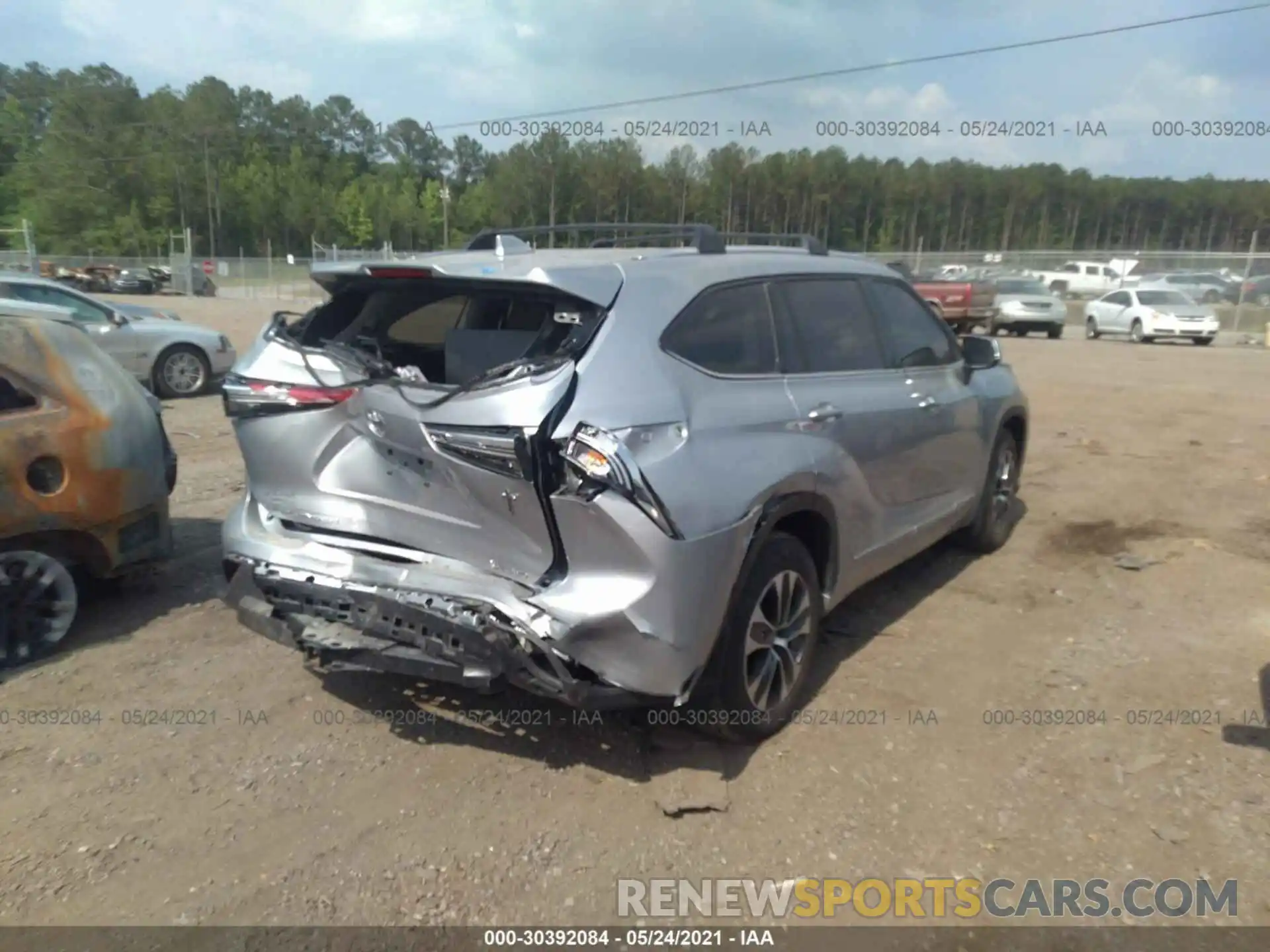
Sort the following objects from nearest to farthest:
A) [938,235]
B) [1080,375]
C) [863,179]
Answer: [1080,375] → [863,179] → [938,235]

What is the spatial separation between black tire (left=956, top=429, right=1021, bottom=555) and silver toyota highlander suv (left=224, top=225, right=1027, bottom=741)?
1.70m

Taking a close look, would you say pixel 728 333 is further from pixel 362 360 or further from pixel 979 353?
pixel 979 353

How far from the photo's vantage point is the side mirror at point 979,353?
18.5 ft

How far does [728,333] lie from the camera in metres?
3.69

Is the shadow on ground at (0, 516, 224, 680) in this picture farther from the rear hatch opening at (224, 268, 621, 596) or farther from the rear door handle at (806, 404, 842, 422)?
the rear door handle at (806, 404, 842, 422)

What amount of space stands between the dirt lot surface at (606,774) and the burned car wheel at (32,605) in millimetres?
161

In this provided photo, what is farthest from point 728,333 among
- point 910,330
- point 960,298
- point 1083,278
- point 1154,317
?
point 1083,278

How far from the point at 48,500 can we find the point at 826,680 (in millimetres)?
3591

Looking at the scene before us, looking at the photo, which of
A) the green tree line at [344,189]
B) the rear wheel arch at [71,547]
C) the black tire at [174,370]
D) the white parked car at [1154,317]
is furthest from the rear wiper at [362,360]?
the green tree line at [344,189]

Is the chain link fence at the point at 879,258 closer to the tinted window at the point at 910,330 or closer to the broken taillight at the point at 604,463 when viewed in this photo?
the tinted window at the point at 910,330

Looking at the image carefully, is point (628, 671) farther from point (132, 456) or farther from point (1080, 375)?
point (1080, 375)

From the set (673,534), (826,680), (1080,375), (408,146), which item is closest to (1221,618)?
(826,680)

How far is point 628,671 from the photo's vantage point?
3096 mm

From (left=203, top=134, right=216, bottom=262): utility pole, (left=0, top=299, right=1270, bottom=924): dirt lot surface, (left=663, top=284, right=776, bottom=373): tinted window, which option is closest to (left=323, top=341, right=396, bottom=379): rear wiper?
(left=663, top=284, right=776, bottom=373): tinted window
